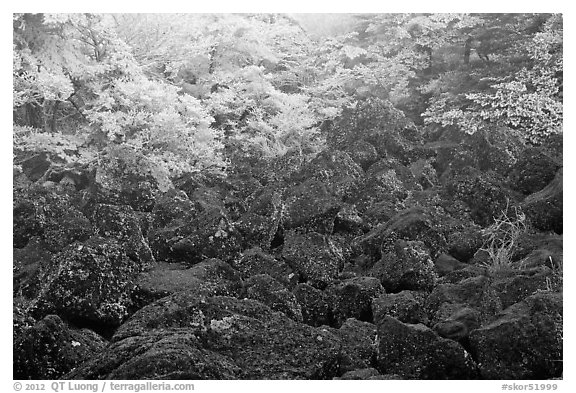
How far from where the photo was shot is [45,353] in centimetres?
386

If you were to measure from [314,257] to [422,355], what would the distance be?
1.86m

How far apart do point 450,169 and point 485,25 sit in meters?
2.06

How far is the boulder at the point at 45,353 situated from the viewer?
3838mm

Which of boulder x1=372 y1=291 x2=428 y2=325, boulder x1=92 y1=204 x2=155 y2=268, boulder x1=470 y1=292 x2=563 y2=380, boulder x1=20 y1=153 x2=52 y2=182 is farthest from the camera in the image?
boulder x1=20 y1=153 x2=52 y2=182

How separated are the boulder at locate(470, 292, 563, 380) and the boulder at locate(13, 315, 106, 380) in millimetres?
2264

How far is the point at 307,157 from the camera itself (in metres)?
8.91

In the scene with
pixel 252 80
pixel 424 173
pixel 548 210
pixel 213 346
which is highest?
pixel 252 80

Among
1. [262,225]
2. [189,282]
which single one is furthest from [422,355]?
[262,225]

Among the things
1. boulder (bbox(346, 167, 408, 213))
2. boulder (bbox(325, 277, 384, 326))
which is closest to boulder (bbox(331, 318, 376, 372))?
boulder (bbox(325, 277, 384, 326))

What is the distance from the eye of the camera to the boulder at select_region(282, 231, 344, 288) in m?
5.36

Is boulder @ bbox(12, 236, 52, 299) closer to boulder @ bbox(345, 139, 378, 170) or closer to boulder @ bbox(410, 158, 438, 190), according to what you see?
boulder @ bbox(345, 139, 378, 170)

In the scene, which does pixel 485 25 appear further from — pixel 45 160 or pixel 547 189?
pixel 45 160

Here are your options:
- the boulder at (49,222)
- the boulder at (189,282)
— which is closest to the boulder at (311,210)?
the boulder at (189,282)

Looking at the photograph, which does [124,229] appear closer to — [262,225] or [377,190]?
[262,225]
